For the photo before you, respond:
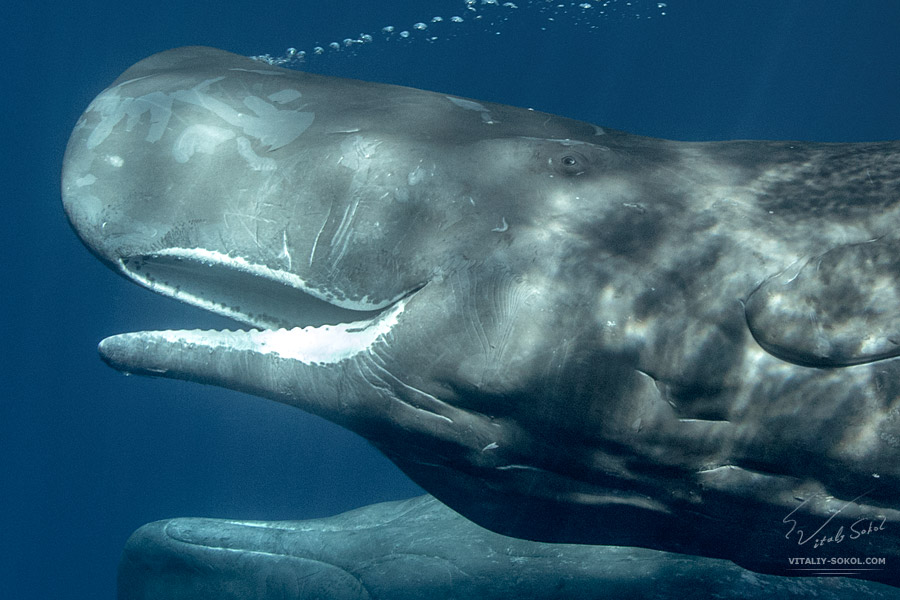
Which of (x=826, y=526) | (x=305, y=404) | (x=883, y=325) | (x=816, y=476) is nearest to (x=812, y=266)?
(x=883, y=325)

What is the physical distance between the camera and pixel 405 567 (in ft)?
18.1

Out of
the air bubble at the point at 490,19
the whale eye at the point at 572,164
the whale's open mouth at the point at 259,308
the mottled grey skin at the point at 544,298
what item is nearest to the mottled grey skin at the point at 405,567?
the mottled grey skin at the point at 544,298

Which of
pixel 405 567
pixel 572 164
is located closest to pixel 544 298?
pixel 572 164

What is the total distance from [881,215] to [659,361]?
1167mm

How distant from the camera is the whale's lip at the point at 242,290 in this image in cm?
287

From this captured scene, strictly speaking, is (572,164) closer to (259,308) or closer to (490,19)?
(259,308)

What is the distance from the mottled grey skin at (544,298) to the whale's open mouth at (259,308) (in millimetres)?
12

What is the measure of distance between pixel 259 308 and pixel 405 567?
11.2ft

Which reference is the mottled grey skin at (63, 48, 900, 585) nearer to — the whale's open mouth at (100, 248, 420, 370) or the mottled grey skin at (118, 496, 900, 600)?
the whale's open mouth at (100, 248, 420, 370)

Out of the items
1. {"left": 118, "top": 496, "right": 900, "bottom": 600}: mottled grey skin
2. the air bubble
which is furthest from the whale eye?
the air bubble

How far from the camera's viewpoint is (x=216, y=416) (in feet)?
87.6

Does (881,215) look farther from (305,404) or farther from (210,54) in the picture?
(210,54)

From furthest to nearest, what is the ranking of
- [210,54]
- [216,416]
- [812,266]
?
1. [216,416]
2. [210,54]
3. [812,266]

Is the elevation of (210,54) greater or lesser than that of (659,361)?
greater
